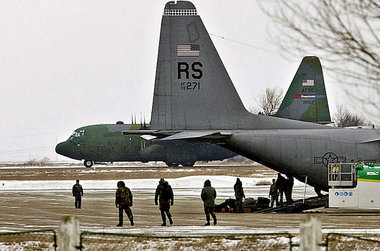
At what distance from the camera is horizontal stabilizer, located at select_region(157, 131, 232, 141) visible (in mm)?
27562

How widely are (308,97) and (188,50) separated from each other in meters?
11.8

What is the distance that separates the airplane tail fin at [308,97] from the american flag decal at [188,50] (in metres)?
10.5

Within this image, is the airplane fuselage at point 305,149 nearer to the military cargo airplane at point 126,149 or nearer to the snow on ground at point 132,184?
the snow on ground at point 132,184

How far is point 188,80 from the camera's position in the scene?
29438mm

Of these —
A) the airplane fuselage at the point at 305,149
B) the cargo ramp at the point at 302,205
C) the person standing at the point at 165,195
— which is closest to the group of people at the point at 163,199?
the person standing at the point at 165,195

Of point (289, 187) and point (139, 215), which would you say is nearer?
point (139, 215)

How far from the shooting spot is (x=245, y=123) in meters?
29.7

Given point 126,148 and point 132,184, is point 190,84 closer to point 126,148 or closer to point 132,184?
point 132,184

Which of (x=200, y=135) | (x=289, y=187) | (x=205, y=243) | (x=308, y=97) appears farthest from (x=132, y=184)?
(x=205, y=243)

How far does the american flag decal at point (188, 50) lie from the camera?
96.1 feet

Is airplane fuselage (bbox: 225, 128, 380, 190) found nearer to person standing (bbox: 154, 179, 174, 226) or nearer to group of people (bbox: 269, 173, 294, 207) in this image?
group of people (bbox: 269, 173, 294, 207)

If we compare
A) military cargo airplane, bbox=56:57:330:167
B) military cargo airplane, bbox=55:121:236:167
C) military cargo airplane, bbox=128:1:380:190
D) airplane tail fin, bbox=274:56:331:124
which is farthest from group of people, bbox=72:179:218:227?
military cargo airplane, bbox=55:121:236:167

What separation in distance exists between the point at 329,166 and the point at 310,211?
2.66m

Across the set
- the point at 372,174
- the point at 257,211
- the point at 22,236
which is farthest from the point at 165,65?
the point at 22,236
